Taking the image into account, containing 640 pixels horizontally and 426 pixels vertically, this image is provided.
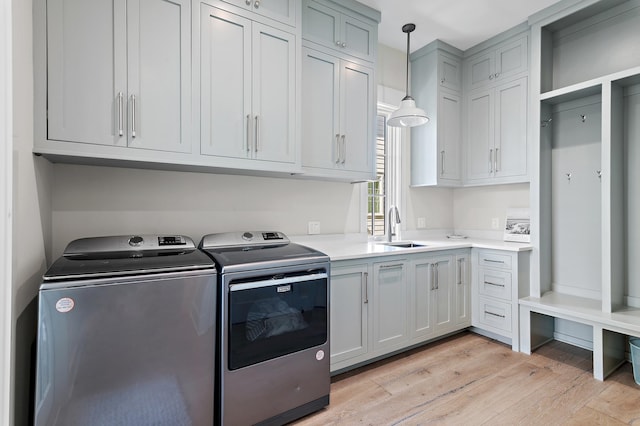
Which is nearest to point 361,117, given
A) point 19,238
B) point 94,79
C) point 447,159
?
point 447,159

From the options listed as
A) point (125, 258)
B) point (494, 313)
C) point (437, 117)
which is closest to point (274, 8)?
point (125, 258)

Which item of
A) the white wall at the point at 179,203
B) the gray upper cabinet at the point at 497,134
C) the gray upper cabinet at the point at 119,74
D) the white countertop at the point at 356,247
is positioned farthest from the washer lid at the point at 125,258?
the gray upper cabinet at the point at 497,134

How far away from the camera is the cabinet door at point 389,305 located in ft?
7.91

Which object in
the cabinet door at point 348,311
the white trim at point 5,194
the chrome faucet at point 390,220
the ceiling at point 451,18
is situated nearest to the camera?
the white trim at point 5,194

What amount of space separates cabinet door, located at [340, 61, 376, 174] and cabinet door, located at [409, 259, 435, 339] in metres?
0.95

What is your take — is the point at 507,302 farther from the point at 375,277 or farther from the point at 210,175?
A: the point at 210,175

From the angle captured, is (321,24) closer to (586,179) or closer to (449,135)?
(449,135)

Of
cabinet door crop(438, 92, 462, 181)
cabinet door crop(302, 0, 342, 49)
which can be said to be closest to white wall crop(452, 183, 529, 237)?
cabinet door crop(438, 92, 462, 181)

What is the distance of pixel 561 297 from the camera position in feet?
9.20

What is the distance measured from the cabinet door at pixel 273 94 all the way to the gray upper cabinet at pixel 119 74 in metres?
0.43

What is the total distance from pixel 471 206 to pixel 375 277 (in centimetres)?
197

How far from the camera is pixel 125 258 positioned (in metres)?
1.57

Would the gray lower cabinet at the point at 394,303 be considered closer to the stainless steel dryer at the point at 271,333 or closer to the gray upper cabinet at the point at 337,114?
the stainless steel dryer at the point at 271,333

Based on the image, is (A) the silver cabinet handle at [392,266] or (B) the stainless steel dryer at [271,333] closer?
(B) the stainless steel dryer at [271,333]
